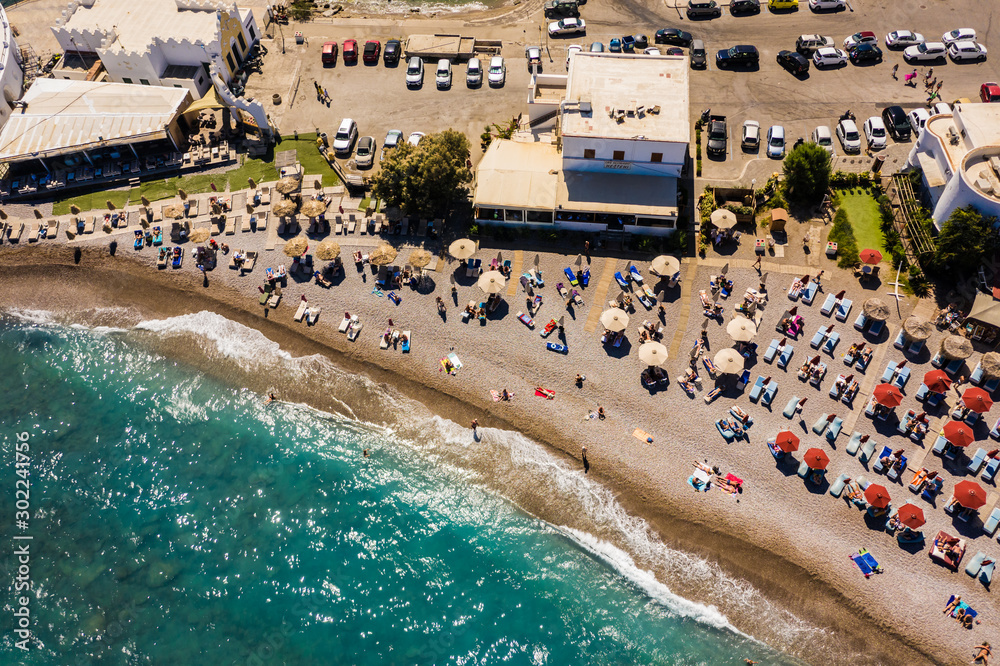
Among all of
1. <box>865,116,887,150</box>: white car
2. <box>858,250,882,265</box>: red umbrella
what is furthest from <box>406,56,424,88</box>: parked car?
<box>858,250,882,265</box>: red umbrella

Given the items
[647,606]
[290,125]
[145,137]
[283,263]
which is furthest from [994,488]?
[145,137]

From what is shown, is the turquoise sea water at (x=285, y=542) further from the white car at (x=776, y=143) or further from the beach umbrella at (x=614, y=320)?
the white car at (x=776, y=143)

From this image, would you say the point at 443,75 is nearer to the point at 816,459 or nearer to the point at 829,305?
the point at 829,305

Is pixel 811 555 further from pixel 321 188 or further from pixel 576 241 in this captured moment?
pixel 321 188

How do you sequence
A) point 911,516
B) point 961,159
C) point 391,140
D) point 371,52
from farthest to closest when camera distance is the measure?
point 371,52
point 391,140
point 961,159
point 911,516

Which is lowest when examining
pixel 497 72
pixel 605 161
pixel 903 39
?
pixel 605 161

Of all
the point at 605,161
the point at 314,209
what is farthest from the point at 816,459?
the point at 314,209

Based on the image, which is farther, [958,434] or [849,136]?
[849,136]
